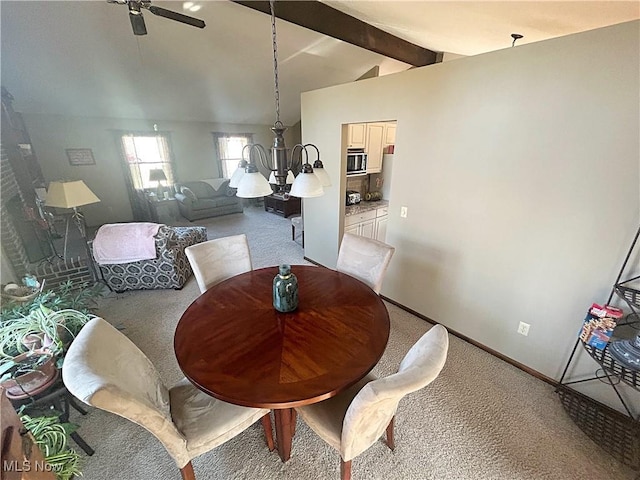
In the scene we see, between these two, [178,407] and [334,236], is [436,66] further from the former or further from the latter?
[178,407]

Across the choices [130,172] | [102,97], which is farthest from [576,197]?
[130,172]

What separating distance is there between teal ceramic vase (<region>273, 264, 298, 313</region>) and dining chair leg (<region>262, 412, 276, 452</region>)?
614 millimetres

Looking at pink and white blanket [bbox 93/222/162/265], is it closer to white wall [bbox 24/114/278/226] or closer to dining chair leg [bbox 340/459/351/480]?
dining chair leg [bbox 340/459/351/480]

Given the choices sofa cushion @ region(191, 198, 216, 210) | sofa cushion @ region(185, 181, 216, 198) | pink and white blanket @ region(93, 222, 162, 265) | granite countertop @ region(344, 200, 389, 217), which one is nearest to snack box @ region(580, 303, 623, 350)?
granite countertop @ region(344, 200, 389, 217)

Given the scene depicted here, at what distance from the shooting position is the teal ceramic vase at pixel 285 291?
1.51 m

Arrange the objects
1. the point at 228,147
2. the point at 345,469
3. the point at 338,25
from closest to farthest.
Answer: the point at 345,469 < the point at 338,25 < the point at 228,147

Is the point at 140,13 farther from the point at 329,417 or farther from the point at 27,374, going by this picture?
the point at 329,417

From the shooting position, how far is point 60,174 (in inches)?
213

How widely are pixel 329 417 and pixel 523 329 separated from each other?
184 cm

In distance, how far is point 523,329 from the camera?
2.13 meters

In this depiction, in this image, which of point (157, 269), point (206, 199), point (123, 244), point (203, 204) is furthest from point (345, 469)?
point (206, 199)

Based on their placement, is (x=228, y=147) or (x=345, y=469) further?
(x=228, y=147)

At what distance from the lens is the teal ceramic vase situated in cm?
151

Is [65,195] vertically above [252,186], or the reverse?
[252,186]
